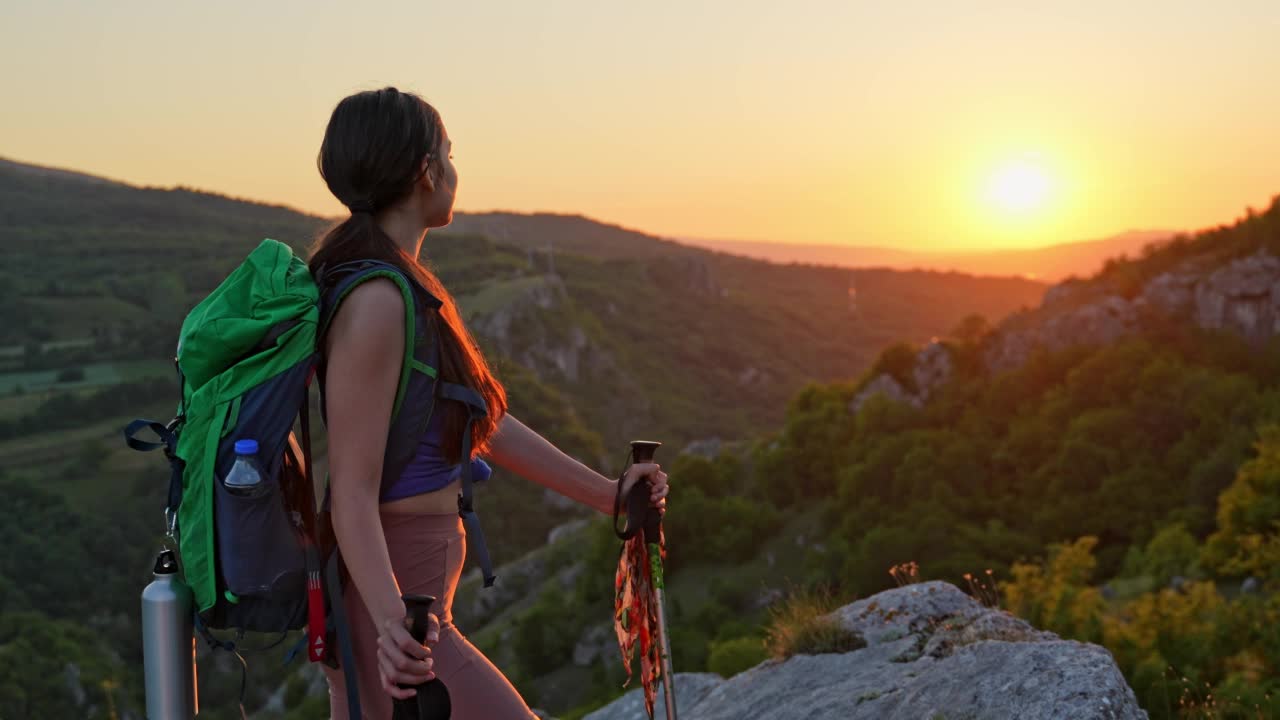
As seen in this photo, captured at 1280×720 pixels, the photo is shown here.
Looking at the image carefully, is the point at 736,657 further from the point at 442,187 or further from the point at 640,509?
the point at 442,187

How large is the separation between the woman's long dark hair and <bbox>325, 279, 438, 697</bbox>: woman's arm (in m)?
0.14

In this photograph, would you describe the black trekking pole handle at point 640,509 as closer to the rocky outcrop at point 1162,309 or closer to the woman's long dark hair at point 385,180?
the woman's long dark hair at point 385,180

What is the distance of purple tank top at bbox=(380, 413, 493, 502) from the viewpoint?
2.29 m

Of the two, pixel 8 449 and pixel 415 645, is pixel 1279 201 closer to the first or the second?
pixel 415 645

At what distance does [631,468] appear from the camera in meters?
3.01

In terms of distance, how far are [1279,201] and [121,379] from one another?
8788 centimetres

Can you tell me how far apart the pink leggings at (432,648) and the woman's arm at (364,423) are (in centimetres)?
A: 15

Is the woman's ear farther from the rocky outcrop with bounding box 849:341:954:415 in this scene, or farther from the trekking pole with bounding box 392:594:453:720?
the rocky outcrop with bounding box 849:341:954:415

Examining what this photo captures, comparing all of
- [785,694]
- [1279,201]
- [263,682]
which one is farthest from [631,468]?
[263,682]

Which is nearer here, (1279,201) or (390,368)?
(390,368)

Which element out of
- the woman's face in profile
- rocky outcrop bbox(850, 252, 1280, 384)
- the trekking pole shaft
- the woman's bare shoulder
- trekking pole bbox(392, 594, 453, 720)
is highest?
the woman's face in profile

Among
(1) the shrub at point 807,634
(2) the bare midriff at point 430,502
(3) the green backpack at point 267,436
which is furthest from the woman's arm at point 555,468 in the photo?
(1) the shrub at point 807,634

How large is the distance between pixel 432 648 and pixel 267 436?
57 centimetres

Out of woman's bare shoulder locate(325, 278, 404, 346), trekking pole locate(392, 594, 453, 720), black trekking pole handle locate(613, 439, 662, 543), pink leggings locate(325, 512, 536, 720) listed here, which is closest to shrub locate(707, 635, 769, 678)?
black trekking pole handle locate(613, 439, 662, 543)
